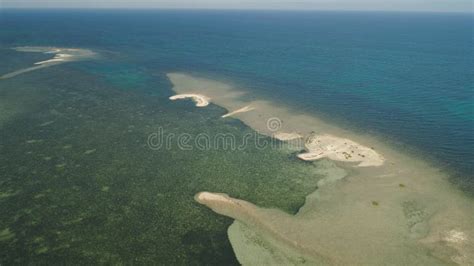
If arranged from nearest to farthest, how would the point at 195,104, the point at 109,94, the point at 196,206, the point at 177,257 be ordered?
the point at 177,257, the point at 196,206, the point at 195,104, the point at 109,94

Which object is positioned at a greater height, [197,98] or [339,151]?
[339,151]

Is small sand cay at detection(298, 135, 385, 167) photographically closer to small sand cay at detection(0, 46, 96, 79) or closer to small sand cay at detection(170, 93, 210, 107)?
small sand cay at detection(170, 93, 210, 107)

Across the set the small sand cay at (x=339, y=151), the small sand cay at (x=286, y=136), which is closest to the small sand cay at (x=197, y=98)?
the small sand cay at (x=286, y=136)

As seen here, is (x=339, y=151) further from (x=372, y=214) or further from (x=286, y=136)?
(x=372, y=214)

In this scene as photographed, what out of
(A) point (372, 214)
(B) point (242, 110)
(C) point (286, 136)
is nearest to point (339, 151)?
(C) point (286, 136)

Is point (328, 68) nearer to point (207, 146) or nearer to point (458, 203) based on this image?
point (207, 146)

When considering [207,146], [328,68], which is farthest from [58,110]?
[328,68]
